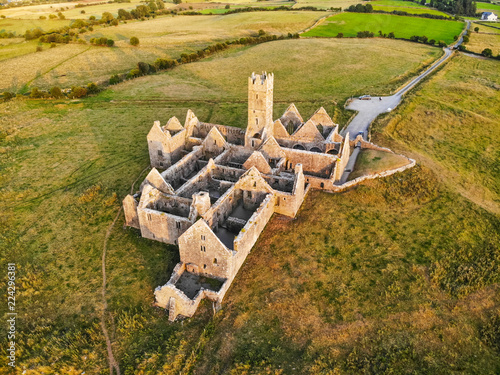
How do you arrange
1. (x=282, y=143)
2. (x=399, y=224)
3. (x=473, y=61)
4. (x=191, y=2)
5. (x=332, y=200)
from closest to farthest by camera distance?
(x=399, y=224), (x=332, y=200), (x=282, y=143), (x=473, y=61), (x=191, y=2)

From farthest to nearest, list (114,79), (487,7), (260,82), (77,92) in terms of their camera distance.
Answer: (487,7), (114,79), (77,92), (260,82)

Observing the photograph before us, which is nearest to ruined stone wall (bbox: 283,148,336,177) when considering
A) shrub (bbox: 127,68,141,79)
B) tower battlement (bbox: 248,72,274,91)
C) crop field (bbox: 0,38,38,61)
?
tower battlement (bbox: 248,72,274,91)

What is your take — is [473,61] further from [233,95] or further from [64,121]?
[64,121]

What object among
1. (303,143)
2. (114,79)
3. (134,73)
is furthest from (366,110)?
(114,79)

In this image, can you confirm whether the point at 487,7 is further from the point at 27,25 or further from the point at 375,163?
the point at 27,25

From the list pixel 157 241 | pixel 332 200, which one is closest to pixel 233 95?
pixel 332 200

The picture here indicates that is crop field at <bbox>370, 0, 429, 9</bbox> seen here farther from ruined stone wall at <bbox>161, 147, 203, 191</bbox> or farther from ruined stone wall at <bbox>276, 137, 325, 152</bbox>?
ruined stone wall at <bbox>161, 147, 203, 191</bbox>

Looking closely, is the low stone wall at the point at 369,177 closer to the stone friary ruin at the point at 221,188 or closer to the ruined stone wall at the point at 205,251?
the stone friary ruin at the point at 221,188
